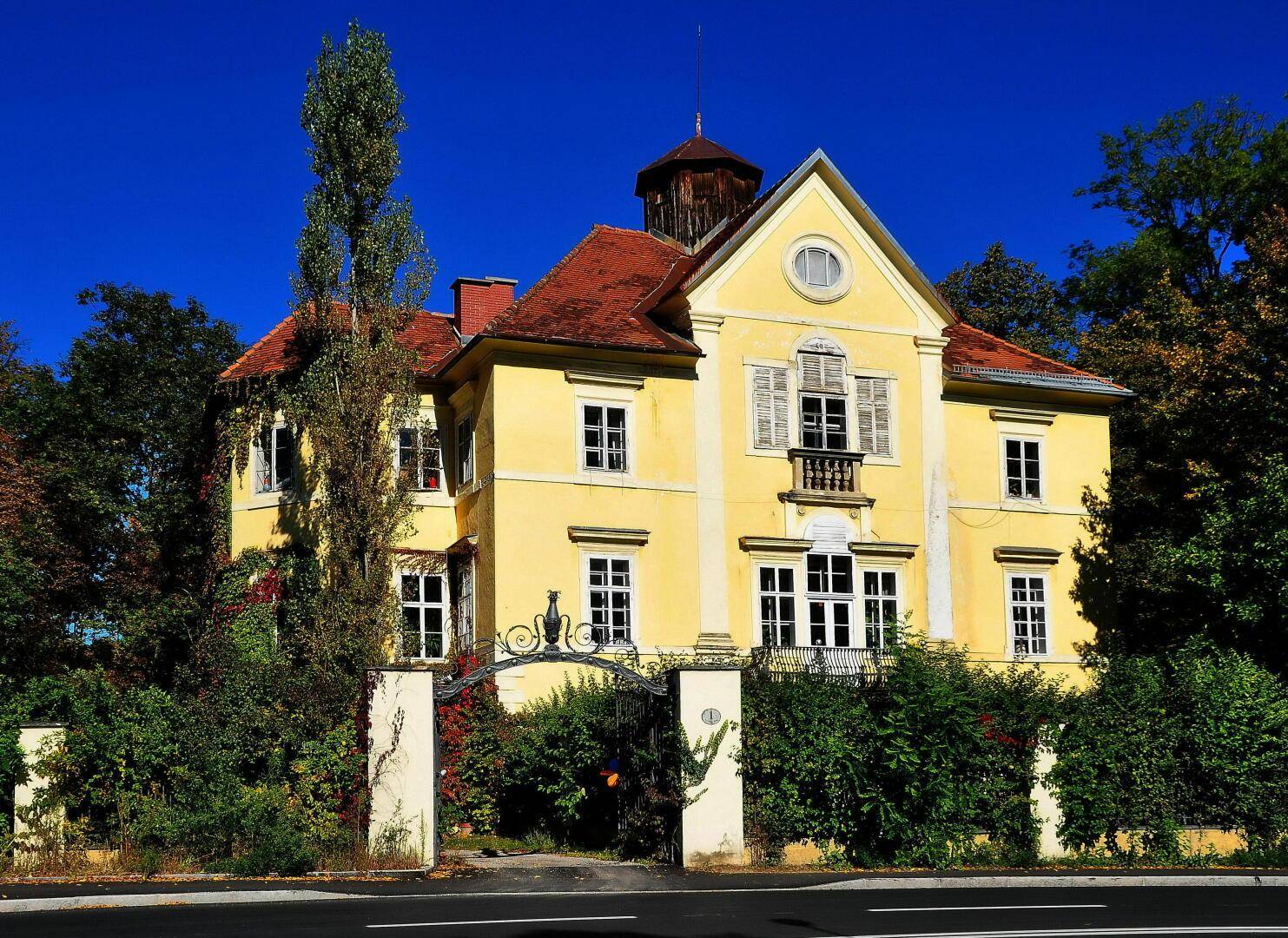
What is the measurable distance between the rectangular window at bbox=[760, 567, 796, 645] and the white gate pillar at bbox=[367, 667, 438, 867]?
38.2 ft

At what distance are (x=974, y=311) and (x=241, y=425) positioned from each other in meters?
23.4

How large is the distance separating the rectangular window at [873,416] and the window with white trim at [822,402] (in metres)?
0.32

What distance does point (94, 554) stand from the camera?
120 ft

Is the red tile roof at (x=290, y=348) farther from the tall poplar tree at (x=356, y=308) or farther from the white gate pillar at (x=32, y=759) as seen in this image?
the white gate pillar at (x=32, y=759)

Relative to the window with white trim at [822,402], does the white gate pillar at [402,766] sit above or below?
below

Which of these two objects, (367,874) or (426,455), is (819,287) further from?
(367,874)

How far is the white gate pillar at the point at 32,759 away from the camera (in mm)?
19297

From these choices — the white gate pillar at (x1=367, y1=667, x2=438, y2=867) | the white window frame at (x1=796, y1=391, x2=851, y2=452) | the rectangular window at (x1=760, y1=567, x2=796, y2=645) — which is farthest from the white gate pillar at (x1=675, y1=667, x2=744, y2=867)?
the white window frame at (x1=796, y1=391, x2=851, y2=452)

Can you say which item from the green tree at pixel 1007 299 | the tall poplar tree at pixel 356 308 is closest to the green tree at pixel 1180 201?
the green tree at pixel 1007 299

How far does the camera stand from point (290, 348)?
3186cm

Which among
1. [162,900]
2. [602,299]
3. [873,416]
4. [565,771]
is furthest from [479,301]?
[162,900]

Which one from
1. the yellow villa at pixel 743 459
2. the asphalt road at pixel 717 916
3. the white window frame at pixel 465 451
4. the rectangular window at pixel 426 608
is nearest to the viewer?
the asphalt road at pixel 717 916

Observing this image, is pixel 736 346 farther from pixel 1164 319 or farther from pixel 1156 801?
pixel 1156 801

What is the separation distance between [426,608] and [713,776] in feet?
39.4
